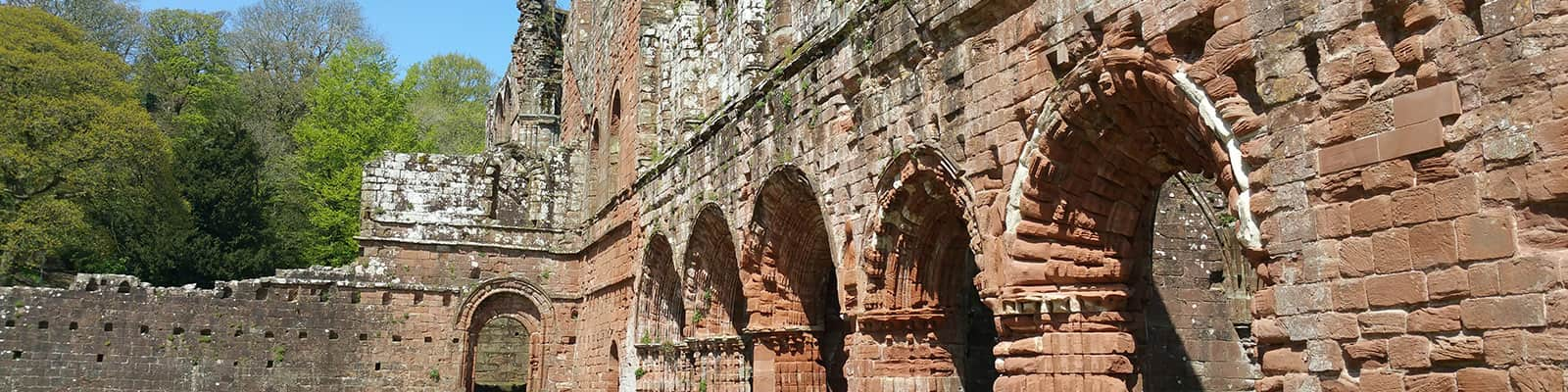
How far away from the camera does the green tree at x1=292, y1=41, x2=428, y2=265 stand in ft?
92.9

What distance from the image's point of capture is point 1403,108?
5.32m

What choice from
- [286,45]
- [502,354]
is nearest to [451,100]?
[286,45]

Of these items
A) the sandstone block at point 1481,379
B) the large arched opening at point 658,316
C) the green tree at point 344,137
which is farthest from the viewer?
the green tree at point 344,137

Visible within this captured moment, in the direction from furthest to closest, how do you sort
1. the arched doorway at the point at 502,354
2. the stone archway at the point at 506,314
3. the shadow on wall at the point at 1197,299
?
the arched doorway at the point at 502,354 → the stone archway at the point at 506,314 → the shadow on wall at the point at 1197,299

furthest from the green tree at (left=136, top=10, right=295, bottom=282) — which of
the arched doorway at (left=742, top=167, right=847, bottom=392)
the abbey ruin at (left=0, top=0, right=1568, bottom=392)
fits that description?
the arched doorway at (left=742, top=167, right=847, bottom=392)

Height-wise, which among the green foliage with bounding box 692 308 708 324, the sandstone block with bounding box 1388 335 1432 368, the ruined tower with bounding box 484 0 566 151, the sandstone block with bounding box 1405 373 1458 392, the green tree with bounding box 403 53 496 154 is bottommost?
the sandstone block with bounding box 1405 373 1458 392

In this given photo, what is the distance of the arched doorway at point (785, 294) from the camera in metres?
12.0

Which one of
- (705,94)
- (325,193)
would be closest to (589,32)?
(705,94)

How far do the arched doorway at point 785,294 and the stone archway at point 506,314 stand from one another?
7.43m

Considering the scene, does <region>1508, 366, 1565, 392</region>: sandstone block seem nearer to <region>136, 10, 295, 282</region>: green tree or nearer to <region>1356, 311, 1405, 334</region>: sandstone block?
<region>1356, 311, 1405, 334</region>: sandstone block

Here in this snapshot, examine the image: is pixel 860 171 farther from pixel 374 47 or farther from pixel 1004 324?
pixel 374 47

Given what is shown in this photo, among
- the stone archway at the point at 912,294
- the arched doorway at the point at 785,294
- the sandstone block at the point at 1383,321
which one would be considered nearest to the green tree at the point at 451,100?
the arched doorway at the point at 785,294

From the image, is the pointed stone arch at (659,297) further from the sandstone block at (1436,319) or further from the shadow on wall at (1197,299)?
the sandstone block at (1436,319)

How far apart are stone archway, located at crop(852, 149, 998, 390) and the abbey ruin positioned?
23 millimetres
